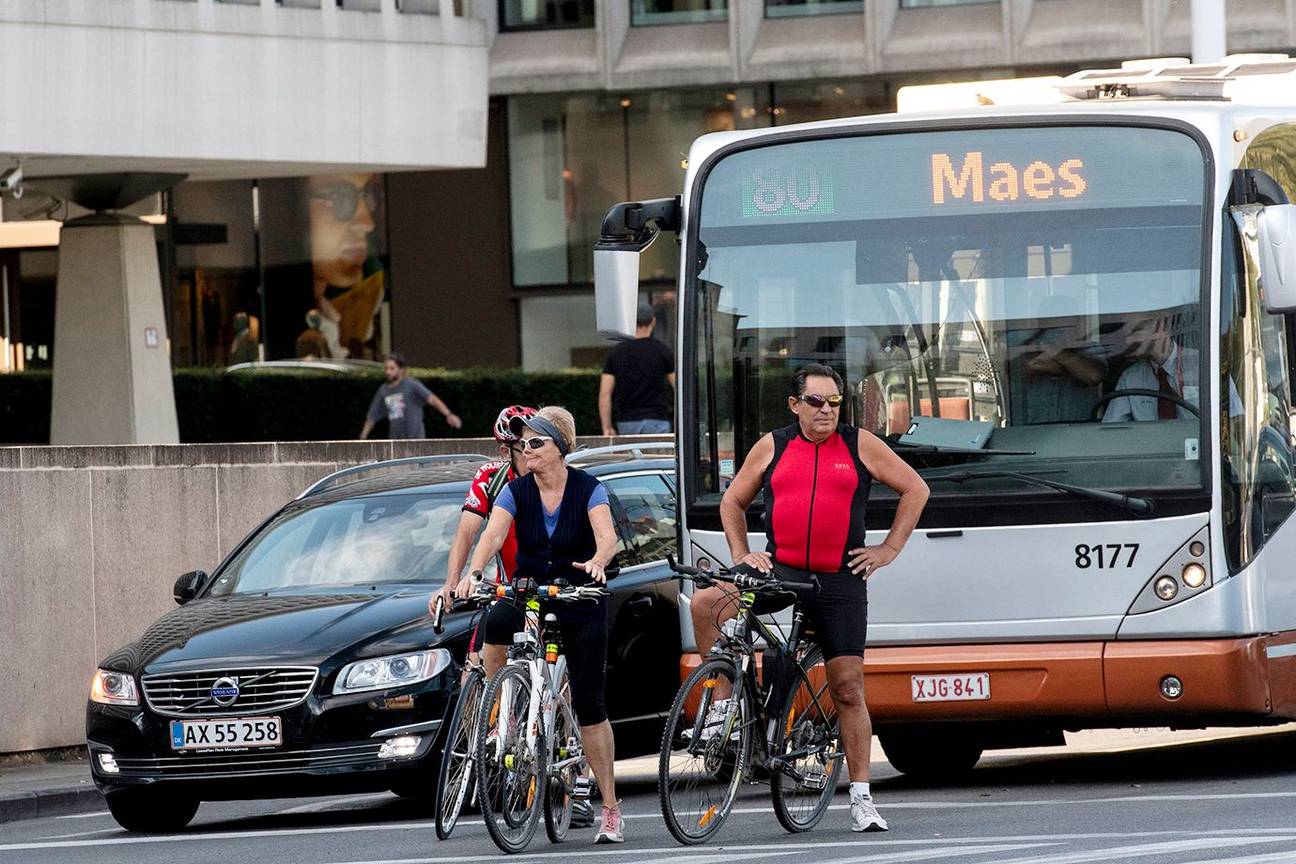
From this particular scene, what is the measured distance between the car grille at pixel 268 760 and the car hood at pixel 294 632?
38 cm

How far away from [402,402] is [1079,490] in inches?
565

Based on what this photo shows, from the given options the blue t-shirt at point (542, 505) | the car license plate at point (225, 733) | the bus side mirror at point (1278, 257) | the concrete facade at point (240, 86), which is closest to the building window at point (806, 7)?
the concrete facade at point (240, 86)

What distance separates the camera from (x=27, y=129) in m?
21.8

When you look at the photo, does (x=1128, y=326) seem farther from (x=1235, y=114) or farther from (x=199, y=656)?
(x=199, y=656)

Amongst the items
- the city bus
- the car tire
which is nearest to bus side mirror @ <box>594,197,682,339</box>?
the city bus

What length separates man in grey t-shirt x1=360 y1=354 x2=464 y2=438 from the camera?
24.3m

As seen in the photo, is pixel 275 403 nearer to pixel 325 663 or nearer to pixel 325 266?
pixel 325 266

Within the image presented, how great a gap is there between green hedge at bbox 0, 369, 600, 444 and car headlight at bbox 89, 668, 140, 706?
1580 cm

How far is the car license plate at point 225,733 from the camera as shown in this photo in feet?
35.4

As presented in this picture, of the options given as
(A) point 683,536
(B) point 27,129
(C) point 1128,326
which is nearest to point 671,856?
(A) point 683,536

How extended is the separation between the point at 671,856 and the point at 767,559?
3.86ft

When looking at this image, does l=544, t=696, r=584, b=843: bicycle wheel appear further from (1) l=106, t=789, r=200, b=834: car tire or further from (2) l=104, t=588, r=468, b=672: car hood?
(1) l=106, t=789, r=200, b=834: car tire

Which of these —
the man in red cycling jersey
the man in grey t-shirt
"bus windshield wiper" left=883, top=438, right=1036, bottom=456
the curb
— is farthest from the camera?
the man in grey t-shirt

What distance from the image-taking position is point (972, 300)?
10.9 metres
